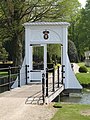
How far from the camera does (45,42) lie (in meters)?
20.6

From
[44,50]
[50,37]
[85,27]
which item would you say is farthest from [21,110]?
[85,27]

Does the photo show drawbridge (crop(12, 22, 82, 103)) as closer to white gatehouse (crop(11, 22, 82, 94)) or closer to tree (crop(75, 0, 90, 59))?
white gatehouse (crop(11, 22, 82, 94))

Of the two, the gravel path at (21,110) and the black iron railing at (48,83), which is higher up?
the black iron railing at (48,83)

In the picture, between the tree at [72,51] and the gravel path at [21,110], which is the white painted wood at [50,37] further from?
the tree at [72,51]

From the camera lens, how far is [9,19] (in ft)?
97.9

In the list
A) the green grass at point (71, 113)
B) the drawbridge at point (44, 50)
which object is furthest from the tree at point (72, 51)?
the green grass at point (71, 113)

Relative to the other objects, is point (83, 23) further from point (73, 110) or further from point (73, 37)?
point (73, 110)

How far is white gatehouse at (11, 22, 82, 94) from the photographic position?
20.5m

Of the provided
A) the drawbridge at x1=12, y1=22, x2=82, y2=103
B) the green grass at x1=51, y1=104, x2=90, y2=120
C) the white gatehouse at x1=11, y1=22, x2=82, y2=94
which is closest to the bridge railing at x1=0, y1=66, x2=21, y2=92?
the drawbridge at x1=12, y1=22, x2=82, y2=103

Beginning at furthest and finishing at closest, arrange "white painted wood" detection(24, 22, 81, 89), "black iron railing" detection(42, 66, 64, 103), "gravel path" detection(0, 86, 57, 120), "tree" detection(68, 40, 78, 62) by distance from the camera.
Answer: "tree" detection(68, 40, 78, 62)
"white painted wood" detection(24, 22, 81, 89)
"black iron railing" detection(42, 66, 64, 103)
"gravel path" detection(0, 86, 57, 120)

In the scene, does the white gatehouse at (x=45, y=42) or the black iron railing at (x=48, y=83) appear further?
the white gatehouse at (x=45, y=42)

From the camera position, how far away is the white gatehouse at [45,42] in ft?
67.2

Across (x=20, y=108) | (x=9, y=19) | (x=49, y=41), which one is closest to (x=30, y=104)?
(x=20, y=108)

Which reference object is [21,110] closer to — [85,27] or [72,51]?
[72,51]
